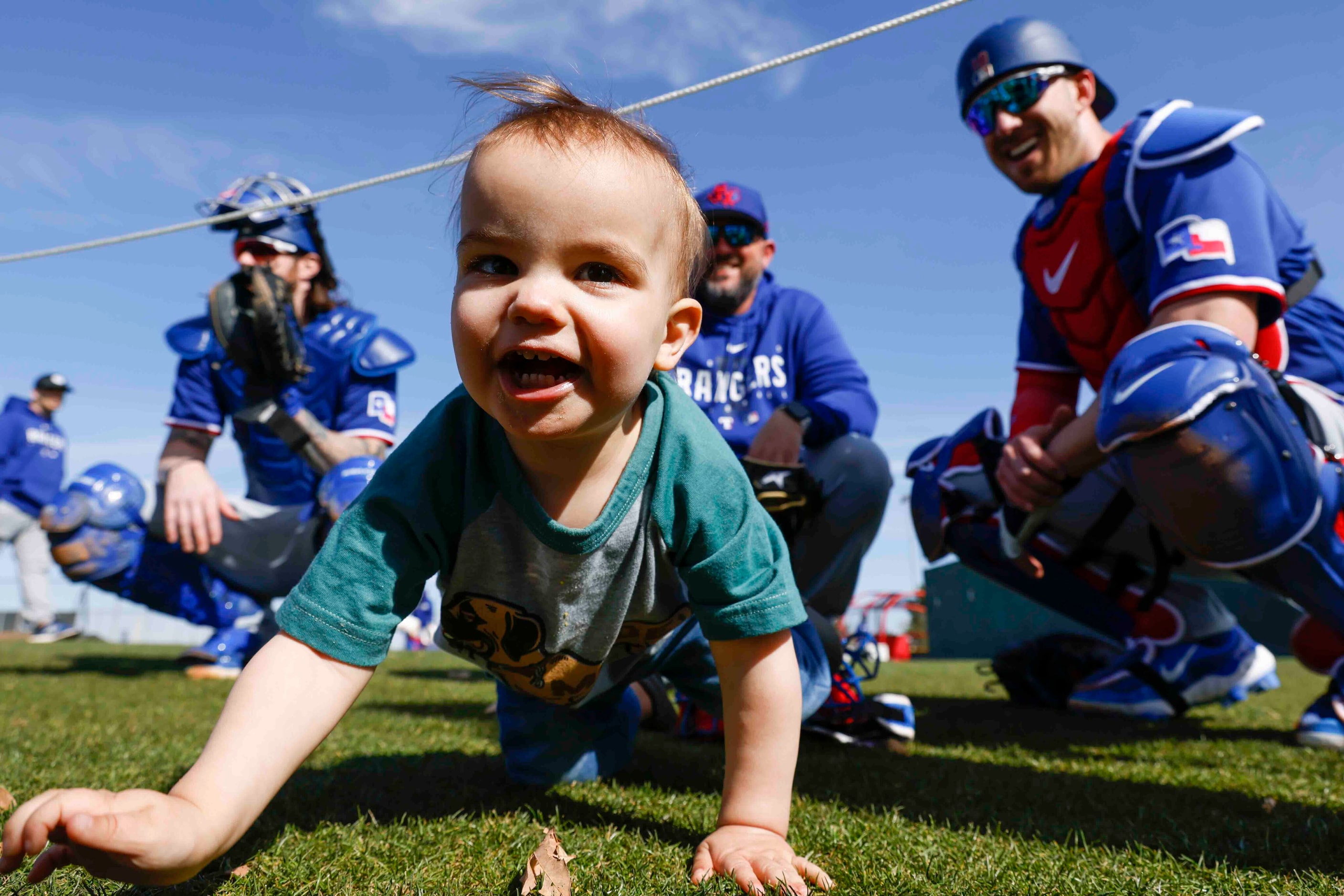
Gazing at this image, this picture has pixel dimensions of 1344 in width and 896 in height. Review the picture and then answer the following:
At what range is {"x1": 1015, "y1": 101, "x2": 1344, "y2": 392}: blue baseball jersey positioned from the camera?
2.62 m

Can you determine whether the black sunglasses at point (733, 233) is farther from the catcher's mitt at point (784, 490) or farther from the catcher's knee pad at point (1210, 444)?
the catcher's knee pad at point (1210, 444)

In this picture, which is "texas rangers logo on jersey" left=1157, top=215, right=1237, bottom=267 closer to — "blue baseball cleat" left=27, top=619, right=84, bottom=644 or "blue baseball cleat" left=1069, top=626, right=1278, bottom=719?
"blue baseball cleat" left=1069, top=626, right=1278, bottom=719

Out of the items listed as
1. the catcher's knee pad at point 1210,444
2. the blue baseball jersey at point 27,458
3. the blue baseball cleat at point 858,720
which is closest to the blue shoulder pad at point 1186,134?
the catcher's knee pad at point 1210,444

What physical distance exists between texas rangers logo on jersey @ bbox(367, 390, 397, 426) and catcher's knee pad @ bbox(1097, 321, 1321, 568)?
12.1ft

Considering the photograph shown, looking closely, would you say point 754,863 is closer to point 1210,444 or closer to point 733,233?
point 1210,444

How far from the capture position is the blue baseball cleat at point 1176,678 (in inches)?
132

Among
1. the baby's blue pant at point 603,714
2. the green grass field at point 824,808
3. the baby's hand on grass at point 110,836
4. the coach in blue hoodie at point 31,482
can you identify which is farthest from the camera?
the coach in blue hoodie at point 31,482

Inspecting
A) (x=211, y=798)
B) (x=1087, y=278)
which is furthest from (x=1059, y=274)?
(x=211, y=798)

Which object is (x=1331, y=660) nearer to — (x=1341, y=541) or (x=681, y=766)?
(x=1341, y=541)

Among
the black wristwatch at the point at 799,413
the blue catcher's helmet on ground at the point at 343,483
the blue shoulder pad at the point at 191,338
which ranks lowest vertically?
the blue catcher's helmet on ground at the point at 343,483

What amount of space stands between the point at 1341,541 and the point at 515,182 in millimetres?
2515

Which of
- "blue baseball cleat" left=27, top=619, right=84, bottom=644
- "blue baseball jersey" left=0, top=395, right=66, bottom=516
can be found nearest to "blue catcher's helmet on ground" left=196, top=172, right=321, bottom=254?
"blue baseball jersey" left=0, top=395, right=66, bottom=516

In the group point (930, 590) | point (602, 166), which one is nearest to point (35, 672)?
point (602, 166)

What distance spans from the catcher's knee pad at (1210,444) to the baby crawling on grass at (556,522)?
1329 mm
